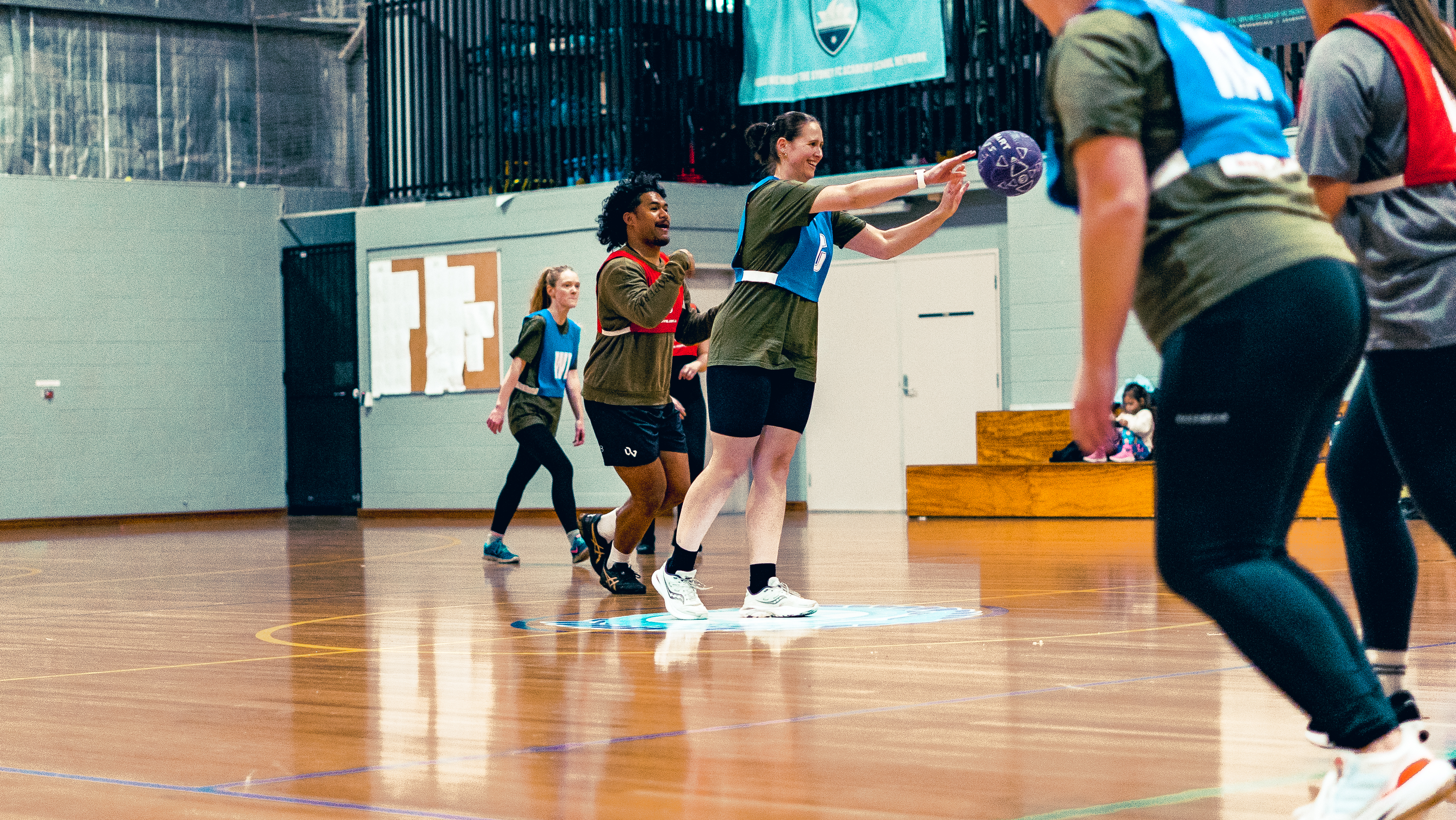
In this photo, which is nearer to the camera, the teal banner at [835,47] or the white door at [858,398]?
the teal banner at [835,47]

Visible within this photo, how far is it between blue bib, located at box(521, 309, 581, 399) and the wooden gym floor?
177cm

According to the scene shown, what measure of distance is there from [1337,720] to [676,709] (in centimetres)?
188

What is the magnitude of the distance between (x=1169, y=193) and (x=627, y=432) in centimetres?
496

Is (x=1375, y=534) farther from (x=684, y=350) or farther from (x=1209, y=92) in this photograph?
(x=684, y=350)

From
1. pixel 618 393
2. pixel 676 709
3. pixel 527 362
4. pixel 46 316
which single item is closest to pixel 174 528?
pixel 46 316

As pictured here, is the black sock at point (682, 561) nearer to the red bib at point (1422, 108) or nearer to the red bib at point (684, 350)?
the red bib at point (1422, 108)

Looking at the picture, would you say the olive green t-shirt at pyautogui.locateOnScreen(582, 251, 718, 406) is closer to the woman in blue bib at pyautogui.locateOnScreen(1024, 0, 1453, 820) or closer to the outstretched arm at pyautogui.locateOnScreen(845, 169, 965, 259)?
the outstretched arm at pyautogui.locateOnScreen(845, 169, 965, 259)

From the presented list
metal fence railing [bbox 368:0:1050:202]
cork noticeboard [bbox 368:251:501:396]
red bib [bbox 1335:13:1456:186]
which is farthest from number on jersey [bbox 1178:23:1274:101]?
cork noticeboard [bbox 368:251:501:396]

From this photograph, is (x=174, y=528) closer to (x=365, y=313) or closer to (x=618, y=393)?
(x=365, y=313)

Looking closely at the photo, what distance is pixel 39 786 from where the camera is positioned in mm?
3207

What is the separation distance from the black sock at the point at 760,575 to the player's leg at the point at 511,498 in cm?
360

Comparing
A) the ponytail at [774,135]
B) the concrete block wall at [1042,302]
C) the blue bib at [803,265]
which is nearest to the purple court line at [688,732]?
the blue bib at [803,265]

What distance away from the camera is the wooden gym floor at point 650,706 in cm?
297

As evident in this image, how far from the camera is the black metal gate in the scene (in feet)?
58.2
